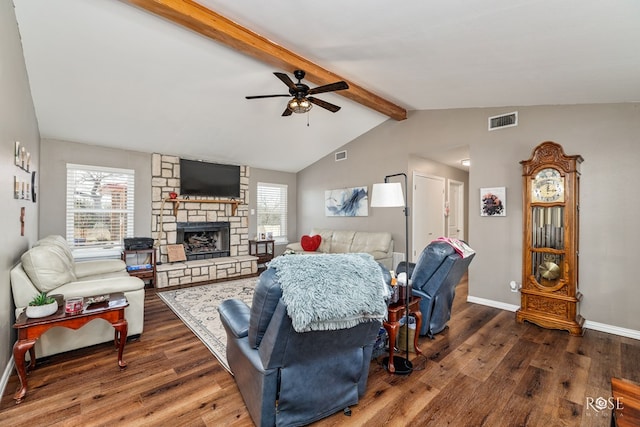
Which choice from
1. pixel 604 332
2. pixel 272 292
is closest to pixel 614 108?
pixel 604 332

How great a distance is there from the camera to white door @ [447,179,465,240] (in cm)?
645

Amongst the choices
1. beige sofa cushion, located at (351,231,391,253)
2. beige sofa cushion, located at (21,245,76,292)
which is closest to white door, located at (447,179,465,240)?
beige sofa cushion, located at (351,231,391,253)

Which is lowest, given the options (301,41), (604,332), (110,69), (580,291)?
(604,332)

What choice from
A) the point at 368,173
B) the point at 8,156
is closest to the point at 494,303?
the point at 368,173

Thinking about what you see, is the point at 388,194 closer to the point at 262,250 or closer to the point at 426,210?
the point at 426,210

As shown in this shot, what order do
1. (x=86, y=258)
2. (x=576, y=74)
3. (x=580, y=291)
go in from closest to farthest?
(x=576, y=74) < (x=580, y=291) < (x=86, y=258)

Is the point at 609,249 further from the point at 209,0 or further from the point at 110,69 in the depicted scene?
the point at 110,69

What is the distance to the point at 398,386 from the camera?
210 cm

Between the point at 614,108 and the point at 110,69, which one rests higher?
the point at 110,69

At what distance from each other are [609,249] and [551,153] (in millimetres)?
1238

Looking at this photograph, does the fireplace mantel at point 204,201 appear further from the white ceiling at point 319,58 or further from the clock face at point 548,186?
the clock face at point 548,186

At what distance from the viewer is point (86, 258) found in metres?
4.56

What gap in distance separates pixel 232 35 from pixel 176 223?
12.8 ft

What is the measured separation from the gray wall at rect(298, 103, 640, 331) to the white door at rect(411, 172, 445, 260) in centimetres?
39
